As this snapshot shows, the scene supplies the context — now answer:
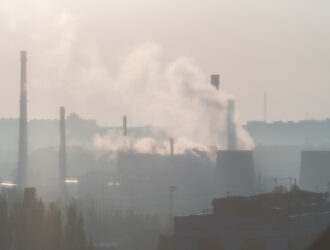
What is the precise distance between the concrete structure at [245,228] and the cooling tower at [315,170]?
146 ft

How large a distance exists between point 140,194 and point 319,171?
21804mm

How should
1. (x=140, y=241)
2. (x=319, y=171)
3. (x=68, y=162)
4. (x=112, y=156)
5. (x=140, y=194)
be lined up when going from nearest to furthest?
(x=140, y=241), (x=319, y=171), (x=140, y=194), (x=112, y=156), (x=68, y=162)

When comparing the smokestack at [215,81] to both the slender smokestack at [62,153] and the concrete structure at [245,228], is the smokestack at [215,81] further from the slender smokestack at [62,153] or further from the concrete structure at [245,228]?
the concrete structure at [245,228]

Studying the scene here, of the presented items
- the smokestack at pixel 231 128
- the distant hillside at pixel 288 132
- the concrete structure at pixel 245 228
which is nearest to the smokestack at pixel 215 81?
the smokestack at pixel 231 128

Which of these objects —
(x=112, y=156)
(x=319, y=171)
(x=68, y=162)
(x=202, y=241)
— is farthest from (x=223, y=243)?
(x=68, y=162)

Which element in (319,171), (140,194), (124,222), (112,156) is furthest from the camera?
(112,156)

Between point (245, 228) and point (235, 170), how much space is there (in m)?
41.5

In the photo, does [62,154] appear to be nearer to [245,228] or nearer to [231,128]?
[231,128]

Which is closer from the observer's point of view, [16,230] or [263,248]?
[263,248]

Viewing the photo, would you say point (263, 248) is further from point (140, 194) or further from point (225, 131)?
point (140, 194)

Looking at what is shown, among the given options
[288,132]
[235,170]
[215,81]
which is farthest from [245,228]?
[288,132]

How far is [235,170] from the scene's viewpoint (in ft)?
262

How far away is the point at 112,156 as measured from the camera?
→ 137 meters

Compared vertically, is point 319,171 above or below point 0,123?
below
